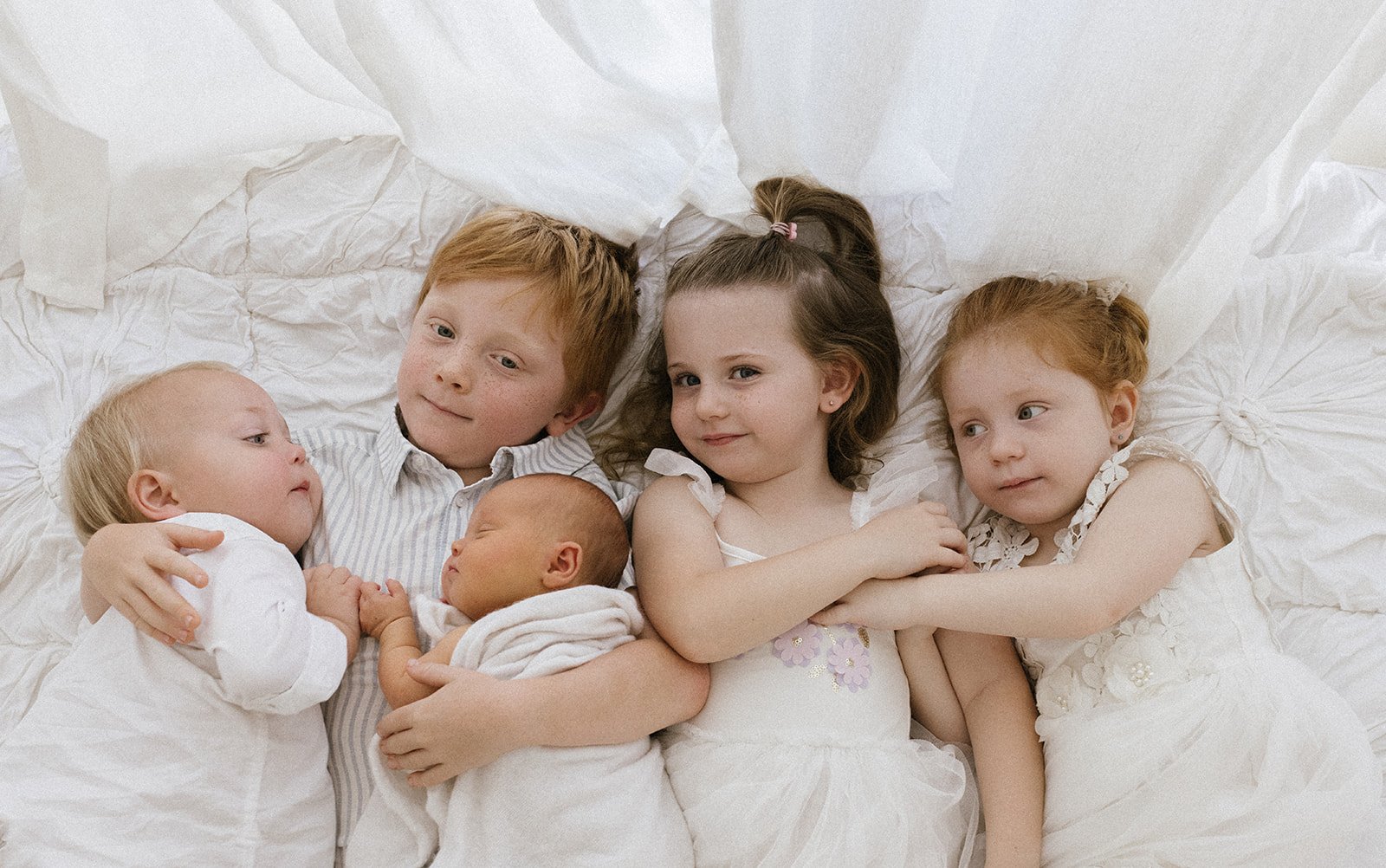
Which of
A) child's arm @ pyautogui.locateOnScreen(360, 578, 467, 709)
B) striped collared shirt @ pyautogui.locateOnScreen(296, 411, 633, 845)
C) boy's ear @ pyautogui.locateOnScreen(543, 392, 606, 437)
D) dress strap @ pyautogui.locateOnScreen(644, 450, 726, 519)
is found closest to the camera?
child's arm @ pyautogui.locateOnScreen(360, 578, 467, 709)

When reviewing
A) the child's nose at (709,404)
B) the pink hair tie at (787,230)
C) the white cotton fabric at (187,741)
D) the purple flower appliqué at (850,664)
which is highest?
the pink hair tie at (787,230)

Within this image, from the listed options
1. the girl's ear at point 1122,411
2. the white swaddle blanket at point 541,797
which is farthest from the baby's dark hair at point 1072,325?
the white swaddle blanket at point 541,797

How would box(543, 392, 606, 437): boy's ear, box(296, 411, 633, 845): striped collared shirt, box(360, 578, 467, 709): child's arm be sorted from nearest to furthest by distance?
box(360, 578, 467, 709): child's arm, box(296, 411, 633, 845): striped collared shirt, box(543, 392, 606, 437): boy's ear

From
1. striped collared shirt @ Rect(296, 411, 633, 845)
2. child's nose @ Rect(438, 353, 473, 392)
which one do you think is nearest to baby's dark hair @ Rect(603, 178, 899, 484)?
striped collared shirt @ Rect(296, 411, 633, 845)

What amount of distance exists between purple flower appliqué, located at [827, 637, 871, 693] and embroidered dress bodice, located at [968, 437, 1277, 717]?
23 centimetres

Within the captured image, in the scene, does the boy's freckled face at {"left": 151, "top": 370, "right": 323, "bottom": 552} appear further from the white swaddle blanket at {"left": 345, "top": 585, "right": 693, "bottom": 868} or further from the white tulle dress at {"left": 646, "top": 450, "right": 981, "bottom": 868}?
the white tulle dress at {"left": 646, "top": 450, "right": 981, "bottom": 868}

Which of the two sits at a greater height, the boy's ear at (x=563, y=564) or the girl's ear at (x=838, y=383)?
the girl's ear at (x=838, y=383)

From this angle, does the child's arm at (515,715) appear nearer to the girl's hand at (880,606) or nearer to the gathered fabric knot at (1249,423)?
the girl's hand at (880,606)

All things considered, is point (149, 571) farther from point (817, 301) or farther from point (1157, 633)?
point (1157, 633)

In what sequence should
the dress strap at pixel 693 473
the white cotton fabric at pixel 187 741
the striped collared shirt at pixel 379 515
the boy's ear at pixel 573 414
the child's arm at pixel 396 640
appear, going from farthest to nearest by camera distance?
the boy's ear at pixel 573 414, the dress strap at pixel 693 473, the striped collared shirt at pixel 379 515, the child's arm at pixel 396 640, the white cotton fabric at pixel 187 741

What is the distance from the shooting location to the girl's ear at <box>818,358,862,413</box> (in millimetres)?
1578

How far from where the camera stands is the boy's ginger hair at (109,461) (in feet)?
4.64

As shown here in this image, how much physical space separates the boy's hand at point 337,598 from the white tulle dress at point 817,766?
431mm

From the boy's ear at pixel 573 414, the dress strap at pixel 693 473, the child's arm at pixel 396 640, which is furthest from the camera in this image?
the boy's ear at pixel 573 414
